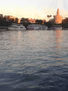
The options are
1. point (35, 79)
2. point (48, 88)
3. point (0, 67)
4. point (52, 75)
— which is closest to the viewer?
point (48, 88)

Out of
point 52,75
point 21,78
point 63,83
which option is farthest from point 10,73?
point 63,83

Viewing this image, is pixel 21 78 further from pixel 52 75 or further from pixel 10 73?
pixel 52 75

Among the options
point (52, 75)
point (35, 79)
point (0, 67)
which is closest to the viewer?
point (35, 79)

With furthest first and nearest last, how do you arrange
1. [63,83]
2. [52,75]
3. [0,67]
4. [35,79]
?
[0,67], [52,75], [35,79], [63,83]

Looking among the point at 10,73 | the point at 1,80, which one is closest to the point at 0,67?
the point at 10,73

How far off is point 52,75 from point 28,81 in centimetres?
199

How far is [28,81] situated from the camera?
35.3ft

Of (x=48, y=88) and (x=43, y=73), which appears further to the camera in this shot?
(x=43, y=73)

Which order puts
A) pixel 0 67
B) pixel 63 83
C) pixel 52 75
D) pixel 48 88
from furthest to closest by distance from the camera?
pixel 0 67
pixel 52 75
pixel 63 83
pixel 48 88

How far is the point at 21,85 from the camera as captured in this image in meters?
10.1

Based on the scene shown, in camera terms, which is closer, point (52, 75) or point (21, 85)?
point (21, 85)

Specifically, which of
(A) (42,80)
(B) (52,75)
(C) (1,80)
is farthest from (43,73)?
(C) (1,80)

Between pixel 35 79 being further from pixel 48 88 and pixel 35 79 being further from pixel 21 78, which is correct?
pixel 48 88

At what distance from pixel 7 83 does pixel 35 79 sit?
1795 mm
